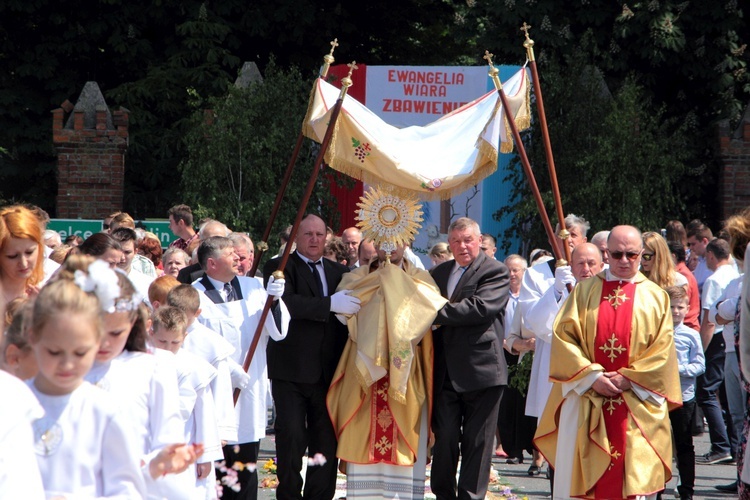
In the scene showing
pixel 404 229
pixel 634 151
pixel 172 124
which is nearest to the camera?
pixel 404 229

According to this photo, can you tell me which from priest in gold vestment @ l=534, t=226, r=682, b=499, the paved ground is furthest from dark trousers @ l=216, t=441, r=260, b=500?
priest in gold vestment @ l=534, t=226, r=682, b=499

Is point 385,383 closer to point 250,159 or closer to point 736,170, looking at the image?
point 250,159

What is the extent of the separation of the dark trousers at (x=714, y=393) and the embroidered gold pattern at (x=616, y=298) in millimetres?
3124

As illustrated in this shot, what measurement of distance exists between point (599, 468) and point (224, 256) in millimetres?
2615

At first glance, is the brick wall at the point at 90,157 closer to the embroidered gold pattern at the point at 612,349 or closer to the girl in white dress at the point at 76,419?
the embroidered gold pattern at the point at 612,349

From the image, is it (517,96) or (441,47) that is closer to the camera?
(517,96)

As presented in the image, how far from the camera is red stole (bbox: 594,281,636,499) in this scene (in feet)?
22.7

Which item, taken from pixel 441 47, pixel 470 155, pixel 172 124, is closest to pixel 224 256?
pixel 470 155

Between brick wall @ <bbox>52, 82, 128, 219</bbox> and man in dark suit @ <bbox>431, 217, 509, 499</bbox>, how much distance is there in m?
9.58

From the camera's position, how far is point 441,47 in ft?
74.0

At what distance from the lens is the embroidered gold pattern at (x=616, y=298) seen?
7012 millimetres

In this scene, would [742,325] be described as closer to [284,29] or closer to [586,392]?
[586,392]

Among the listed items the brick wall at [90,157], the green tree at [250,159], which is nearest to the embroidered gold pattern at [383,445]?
the green tree at [250,159]

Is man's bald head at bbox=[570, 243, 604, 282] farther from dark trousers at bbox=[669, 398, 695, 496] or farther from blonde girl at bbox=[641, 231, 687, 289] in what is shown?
dark trousers at bbox=[669, 398, 695, 496]
